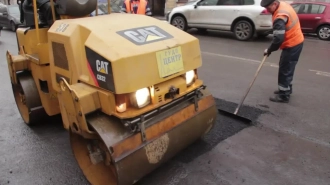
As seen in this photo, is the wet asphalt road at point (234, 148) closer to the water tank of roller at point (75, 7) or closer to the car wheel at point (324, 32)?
the water tank of roller at point (75, 7)

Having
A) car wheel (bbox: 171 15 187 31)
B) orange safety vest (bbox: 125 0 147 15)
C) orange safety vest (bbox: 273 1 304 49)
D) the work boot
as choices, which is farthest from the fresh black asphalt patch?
car wheel (bbox: 171 15 187 31)

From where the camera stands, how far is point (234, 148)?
3787mm

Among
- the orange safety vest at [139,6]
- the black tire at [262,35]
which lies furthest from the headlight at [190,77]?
the black tire at [262,35]

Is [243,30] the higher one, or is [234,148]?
[243,30]

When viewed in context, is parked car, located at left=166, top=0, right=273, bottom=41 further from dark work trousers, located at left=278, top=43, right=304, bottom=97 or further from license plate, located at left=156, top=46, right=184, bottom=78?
license plate, located at left=156, top=46, right=184, bottom=78

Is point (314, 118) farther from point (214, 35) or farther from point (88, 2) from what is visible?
point (214, 35)

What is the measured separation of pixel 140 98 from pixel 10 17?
48.0 feet

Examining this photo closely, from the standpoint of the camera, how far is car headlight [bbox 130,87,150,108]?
2.67m

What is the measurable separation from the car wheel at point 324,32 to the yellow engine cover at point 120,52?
32.9 feet

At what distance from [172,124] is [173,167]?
65 cm

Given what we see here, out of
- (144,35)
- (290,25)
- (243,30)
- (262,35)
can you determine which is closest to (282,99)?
(290,25)

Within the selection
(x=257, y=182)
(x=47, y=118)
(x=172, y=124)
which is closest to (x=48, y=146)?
(x=47, y=118)

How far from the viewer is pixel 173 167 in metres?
3.38

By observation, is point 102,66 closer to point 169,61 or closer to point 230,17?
point 169,61
